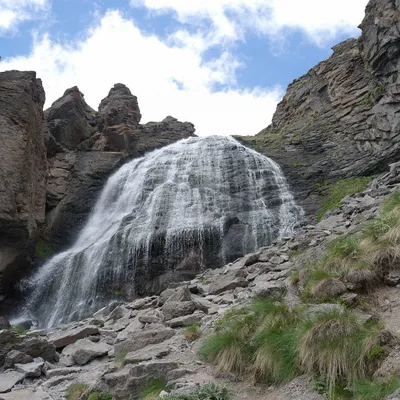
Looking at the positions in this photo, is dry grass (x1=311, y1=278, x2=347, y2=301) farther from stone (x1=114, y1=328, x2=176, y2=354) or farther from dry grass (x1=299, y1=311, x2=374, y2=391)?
stone (x1=114, y1=328, x2=176, y2=354)

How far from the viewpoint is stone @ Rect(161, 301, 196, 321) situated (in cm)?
1049

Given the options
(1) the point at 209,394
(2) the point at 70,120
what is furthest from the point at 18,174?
(1) the point at 209,394

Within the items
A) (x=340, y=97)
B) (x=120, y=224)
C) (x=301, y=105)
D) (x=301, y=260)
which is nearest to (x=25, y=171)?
(x=120, y=224)

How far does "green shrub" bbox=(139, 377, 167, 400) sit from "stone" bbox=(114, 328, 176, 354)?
222cm

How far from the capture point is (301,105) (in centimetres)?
4634

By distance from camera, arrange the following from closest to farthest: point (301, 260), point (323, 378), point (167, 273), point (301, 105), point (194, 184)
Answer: point (323, 378) < point (301, 260) < point (167, 273) < point (194, 184) < point (301, 105)

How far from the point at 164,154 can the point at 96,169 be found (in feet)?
19.9

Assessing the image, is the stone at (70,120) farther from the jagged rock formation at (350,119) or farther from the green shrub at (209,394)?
the green shrub at (209,394)

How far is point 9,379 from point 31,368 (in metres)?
0.53

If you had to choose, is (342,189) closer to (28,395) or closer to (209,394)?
(28,395)

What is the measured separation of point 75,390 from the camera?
302 inches

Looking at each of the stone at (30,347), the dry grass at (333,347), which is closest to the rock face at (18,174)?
the stone at (30,347)

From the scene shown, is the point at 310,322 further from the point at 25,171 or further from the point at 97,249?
the point at 25,171

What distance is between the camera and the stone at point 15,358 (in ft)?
32.8
